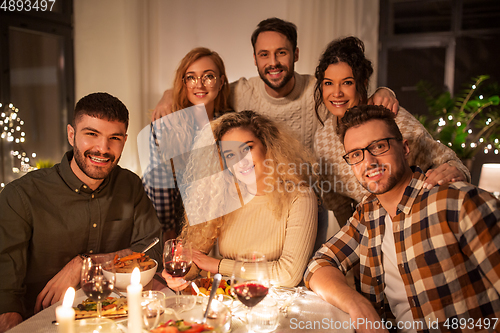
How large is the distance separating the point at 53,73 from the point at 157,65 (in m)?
1.14

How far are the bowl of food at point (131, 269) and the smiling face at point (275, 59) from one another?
1.59m

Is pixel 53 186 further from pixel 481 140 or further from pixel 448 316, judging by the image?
pixel 481 140

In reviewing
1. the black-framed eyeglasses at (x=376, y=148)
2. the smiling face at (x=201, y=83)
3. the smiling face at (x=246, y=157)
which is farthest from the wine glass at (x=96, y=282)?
the smiling face at (x=201, y=83)

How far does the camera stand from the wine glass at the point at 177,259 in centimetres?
142

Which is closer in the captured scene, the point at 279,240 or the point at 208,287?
the point at 208,287

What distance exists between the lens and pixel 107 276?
3.95 ft

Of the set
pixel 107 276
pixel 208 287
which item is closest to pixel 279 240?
pixel 208 287

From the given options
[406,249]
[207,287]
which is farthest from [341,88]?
[207,287]

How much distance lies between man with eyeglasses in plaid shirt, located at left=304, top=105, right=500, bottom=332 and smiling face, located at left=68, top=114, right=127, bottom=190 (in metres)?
1.09

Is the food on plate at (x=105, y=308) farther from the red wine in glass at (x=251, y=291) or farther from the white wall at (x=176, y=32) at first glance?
the white wall at (x=176, y=32)

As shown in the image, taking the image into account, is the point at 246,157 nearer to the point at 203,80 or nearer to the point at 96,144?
the point at 96,144

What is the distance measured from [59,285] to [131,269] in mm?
429

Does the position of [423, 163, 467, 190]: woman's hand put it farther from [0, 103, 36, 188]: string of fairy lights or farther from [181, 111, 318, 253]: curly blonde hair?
[0, 103, 36, 188]: string of fairy lights

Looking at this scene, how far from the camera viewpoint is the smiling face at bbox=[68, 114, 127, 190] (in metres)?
1.78
